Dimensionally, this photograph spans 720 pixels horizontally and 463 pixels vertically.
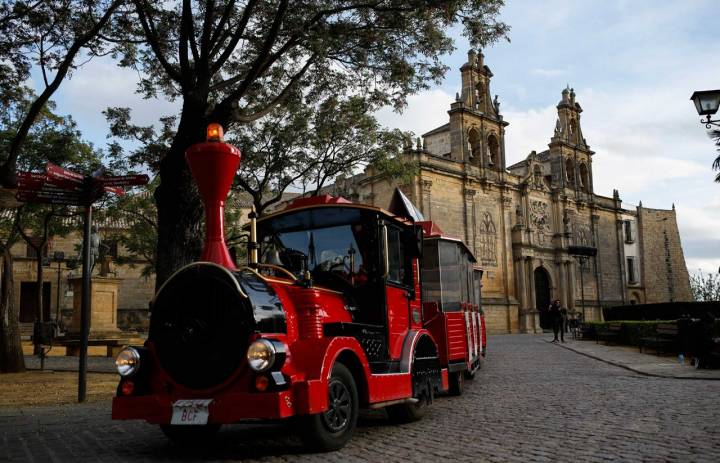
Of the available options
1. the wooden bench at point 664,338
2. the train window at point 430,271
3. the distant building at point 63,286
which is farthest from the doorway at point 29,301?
the train window at point 430,271

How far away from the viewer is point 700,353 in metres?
13.4

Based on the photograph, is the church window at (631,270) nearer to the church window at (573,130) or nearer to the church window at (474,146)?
the church window at (573,130)

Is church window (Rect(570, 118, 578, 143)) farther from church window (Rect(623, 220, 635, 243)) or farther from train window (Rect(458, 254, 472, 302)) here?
train window (Rect(458, 254, 472, 302))

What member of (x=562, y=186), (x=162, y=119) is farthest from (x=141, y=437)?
(x=562, y=186)

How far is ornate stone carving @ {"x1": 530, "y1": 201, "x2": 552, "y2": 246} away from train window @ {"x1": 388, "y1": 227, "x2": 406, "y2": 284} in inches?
1481

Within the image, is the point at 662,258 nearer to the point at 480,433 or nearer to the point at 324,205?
the point at 480,433

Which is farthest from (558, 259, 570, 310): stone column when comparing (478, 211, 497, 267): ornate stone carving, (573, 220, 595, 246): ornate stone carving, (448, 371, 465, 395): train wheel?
(448, 371, 465, 395): train wheel

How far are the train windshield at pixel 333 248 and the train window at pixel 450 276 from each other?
3571 mm

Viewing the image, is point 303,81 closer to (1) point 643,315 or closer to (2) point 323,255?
(2) point 323,255

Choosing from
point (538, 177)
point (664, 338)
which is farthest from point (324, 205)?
point (538, 177)

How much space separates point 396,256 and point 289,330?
207cm

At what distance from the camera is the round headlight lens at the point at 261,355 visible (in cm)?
495

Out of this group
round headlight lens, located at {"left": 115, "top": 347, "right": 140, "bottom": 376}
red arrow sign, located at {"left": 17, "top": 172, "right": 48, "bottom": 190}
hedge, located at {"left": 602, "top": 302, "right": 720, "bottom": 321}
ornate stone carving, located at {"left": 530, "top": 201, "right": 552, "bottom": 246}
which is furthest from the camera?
ornate stone carving, located at {"left": 530, "top": 201, "right": 552, "bottom": 246}

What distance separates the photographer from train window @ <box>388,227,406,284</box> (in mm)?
7020
